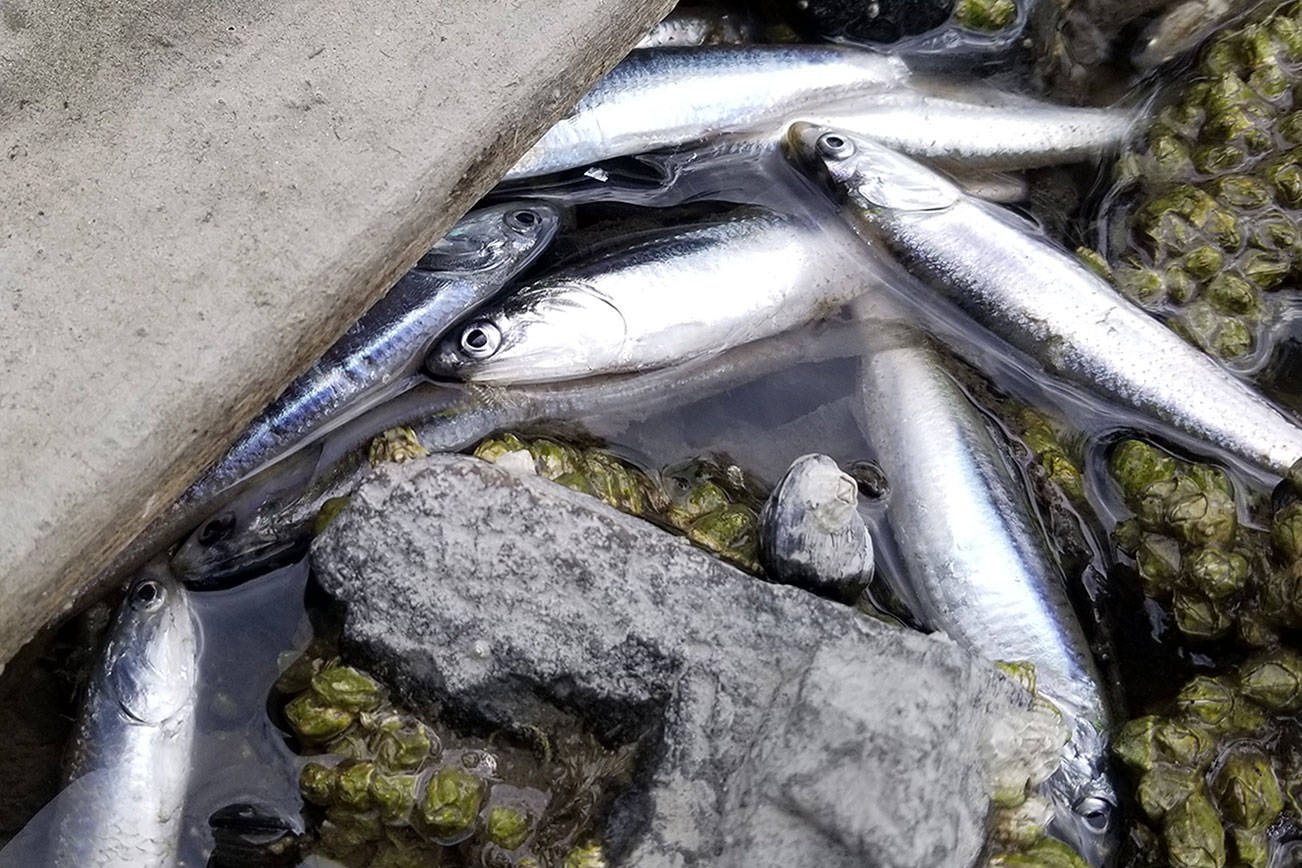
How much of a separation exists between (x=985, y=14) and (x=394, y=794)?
2920mm

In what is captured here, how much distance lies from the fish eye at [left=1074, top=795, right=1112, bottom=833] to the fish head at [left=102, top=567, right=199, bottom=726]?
2027 mm

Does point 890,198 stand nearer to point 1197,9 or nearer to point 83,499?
point 1197,9

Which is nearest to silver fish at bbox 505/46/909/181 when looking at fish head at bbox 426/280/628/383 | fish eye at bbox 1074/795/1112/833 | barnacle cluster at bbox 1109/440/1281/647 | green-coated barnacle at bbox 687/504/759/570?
fish head at bbox 426/280/628/383

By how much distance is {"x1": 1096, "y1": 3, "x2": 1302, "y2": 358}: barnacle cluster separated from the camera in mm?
2945

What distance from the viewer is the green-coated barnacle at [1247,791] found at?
2.27 m

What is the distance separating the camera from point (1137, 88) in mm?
3408

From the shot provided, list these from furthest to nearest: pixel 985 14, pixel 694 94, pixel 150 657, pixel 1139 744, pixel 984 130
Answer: pixel 985 14 → pixel 984 130 → pixel 694 94 → pixel 150 657 → pixel 1139 744

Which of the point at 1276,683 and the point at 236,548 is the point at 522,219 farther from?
the point at 1276,683

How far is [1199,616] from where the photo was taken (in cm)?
Result: 251

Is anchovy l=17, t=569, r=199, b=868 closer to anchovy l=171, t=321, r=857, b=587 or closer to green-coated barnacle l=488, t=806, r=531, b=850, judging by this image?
anchovy l=171, t=321, r=857, b=587

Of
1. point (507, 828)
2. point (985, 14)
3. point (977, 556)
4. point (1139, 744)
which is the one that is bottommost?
point (1139, 744)

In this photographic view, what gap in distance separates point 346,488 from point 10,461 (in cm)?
73

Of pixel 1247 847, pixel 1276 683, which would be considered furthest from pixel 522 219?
pixel 1247 847

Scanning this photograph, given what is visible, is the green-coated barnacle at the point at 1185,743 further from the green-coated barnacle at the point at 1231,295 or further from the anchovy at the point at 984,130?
the anchovy at the point at 984,130
